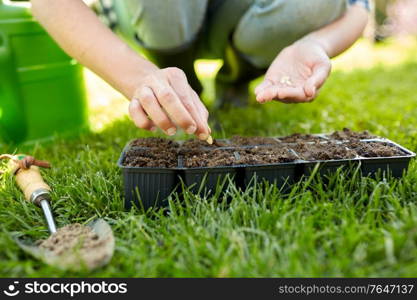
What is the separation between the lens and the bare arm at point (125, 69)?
1.24m

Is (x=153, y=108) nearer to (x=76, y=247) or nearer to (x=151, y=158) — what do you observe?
(x=151, y=158)

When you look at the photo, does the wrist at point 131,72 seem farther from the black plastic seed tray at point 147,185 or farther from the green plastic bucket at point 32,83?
the green plastic bucket at point 32,83

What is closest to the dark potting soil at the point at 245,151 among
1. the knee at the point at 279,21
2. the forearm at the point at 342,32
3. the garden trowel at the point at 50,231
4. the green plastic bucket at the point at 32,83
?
the garden trowel at the point at 50,231

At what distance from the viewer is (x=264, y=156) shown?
137 cm

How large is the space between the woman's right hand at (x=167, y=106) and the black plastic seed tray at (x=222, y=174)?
4.6 inches

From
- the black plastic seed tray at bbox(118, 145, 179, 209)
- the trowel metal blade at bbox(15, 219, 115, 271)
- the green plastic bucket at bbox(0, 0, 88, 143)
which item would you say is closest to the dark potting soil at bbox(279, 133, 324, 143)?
the black plastic seed tray at bbox(118, 145, 179, 209)

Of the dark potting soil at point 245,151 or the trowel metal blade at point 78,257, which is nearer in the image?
the trowel metal blade at point 78,257

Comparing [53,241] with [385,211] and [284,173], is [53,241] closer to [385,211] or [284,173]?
[284,173]

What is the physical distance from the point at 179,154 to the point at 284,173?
0.34 metres

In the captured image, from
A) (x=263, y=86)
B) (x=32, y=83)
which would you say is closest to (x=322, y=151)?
(x=263, y=86)

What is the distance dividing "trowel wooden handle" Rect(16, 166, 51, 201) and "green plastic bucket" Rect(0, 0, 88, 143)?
0.53m

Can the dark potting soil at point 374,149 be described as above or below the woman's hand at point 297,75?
below

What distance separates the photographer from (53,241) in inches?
43.9

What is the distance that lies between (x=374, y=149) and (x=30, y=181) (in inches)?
41.8
